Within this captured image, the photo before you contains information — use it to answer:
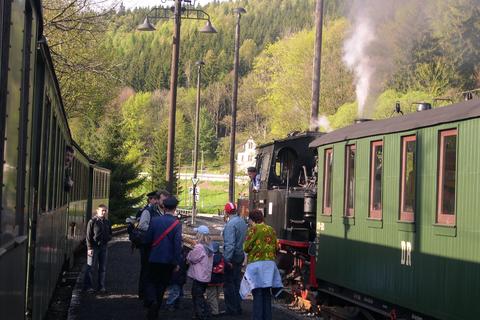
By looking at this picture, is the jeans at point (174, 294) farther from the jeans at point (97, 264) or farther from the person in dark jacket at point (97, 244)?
the jeans at point (97, 264)

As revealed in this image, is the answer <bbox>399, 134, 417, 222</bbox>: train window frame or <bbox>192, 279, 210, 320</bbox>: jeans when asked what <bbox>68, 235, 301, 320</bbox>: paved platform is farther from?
<bbox>399, 134, 417, 222</bbox>: train window frame

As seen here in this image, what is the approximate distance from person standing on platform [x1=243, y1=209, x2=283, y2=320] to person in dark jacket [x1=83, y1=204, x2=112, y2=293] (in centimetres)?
507

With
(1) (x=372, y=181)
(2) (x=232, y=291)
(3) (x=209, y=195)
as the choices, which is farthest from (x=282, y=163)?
(3) (x=209, y=195)

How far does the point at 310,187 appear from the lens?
16.7 meters

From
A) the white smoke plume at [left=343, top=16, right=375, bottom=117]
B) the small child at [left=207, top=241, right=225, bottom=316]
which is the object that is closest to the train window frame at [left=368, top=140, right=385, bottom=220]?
the small child at [left=207, top=241, right=225, bottom=316]

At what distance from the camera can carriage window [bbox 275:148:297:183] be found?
17.8 meters

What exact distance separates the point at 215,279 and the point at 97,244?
357cm

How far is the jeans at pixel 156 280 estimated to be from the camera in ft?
35.3

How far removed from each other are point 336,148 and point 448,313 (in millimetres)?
4831

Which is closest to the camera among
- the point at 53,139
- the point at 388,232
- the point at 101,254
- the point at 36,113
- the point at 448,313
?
the point at 36,113

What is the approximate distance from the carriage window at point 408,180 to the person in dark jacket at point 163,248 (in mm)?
2722

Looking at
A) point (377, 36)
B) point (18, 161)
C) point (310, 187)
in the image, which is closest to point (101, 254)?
point (310, 187)

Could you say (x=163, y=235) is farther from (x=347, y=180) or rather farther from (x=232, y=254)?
(x=347, y=180)

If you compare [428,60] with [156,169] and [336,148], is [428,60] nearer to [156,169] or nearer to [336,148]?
[336,148]
